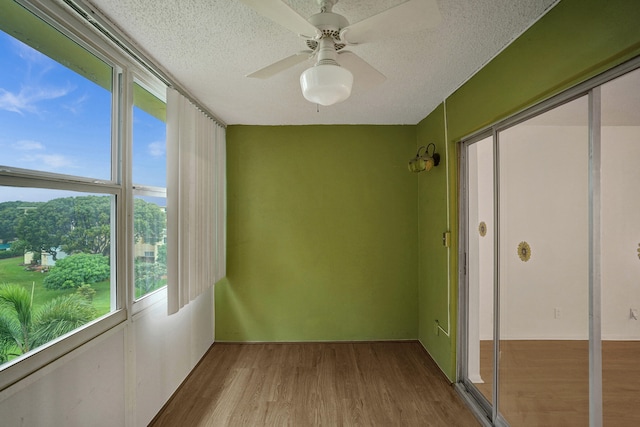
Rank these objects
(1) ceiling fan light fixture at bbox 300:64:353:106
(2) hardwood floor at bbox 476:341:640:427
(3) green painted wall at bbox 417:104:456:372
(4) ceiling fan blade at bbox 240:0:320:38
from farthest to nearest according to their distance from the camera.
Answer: (3) green painted wall at bbox 417:104:456:372, (2) hardwood floor at bbox 476:341:640:427, (1) ceiling fan light fixture at bbox 300:64:353:106, (4) ceiling fan blade at bbox 240:0:320:38

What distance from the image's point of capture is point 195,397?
2.31 metres

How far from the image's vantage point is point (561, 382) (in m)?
1.51

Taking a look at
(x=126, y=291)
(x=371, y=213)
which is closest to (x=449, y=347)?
(x=371, y=213)

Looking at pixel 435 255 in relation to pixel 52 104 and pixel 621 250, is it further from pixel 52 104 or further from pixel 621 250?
pixel 52 104

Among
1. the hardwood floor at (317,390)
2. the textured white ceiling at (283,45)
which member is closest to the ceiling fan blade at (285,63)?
the textured white ceiling at (283,45)

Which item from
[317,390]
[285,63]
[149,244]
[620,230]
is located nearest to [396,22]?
[285,63]

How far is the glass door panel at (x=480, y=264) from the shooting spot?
223cm

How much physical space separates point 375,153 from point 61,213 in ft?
9.12

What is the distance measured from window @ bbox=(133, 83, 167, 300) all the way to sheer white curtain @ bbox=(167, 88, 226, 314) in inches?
6.1

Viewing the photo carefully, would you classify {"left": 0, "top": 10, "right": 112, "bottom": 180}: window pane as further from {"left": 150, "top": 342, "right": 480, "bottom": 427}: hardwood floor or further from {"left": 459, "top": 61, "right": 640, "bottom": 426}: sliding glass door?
{"left": 459, "top": 61, "right": 640, "bottom": 426}: sliding glass door

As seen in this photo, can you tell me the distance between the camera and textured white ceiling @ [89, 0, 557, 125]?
4.55ft

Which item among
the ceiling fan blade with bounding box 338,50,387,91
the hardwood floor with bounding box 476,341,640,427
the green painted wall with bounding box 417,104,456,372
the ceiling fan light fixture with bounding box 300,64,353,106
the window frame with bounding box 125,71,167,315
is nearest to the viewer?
the ceiling fan light fixture with bounding box 300,64,353,106

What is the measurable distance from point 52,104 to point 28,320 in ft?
3.15

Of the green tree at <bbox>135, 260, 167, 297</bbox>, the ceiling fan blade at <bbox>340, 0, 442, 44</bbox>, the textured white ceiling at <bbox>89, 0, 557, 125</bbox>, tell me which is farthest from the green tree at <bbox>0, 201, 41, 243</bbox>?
the ceiling fan blade at <bbox>340, 0, 442, 44</bbox>
